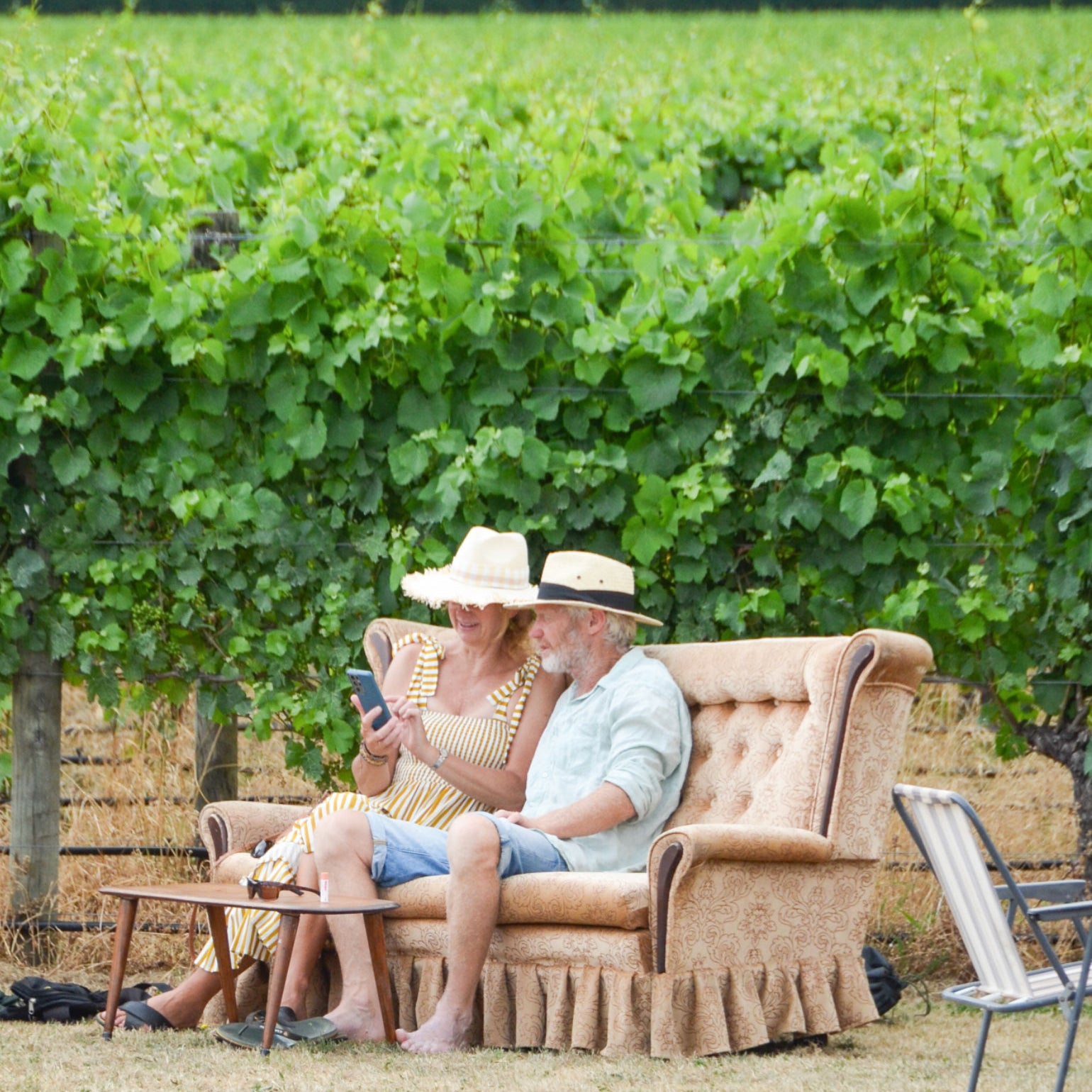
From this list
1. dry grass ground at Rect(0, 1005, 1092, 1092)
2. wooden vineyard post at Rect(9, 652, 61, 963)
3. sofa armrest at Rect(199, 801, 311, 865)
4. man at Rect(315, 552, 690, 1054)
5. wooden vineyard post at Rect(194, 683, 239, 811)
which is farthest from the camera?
wooden vineyard post at Rect(194, 683, 239, 811)

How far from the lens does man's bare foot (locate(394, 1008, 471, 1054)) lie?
11.3ft

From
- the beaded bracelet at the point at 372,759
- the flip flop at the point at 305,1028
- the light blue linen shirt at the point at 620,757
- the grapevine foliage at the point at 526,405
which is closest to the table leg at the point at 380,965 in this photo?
the flip flop at the point at 305,1028

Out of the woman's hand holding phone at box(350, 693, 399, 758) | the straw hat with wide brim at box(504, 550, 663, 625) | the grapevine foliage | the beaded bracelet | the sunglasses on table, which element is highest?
the grapevine foliage

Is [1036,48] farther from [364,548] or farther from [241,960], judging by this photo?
[241,960]

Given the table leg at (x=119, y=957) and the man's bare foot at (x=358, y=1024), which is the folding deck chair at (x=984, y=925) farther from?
the table leg at (x=119, y=957)

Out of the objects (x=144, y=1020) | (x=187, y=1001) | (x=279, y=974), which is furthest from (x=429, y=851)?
(x=144, y=1020)

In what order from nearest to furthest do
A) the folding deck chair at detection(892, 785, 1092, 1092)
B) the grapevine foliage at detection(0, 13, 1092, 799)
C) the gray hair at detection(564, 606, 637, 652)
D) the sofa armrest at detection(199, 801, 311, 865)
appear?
the folding deck chair at detection(892, 785, 1092, 1092) → the gray hair at detection(564, 606, 637, 652) → the sofa armrest at detection(199, 801, 311, 865) → the grapevine foliage at detection(0, 13, 1092, 799)

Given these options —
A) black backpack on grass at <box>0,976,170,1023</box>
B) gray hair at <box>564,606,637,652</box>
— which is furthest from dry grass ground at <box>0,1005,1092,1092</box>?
gray hair at <box>564,606,637,652</box>

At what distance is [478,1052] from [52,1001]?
1147mm

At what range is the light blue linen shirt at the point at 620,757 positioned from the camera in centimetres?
374

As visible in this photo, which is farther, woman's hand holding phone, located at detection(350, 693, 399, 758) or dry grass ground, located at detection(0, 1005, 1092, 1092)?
woman's hand holding phone, located at detection(350, 693, 399, 758)

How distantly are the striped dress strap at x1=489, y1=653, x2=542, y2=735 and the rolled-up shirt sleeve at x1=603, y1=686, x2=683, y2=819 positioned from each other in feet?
1.14

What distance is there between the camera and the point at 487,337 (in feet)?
14.8

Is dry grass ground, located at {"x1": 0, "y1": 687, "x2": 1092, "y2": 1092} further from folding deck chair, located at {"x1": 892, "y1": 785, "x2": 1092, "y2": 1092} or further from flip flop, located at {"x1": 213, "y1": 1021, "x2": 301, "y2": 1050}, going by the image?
folding deck chair, located at {"x1": 892, "y1": 785, "x2": 1092, "y2": 1092}
